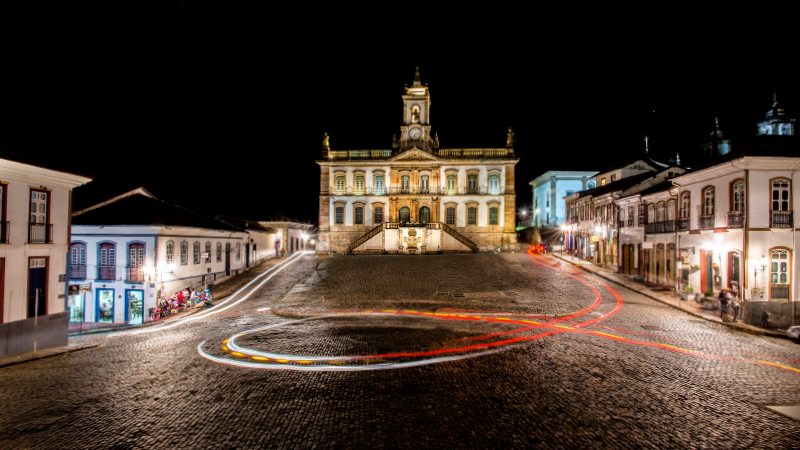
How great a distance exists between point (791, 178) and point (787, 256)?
361cm

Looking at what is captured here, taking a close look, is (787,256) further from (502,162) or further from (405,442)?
(502,162)

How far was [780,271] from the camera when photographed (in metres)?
21.2

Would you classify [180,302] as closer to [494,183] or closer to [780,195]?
[780,195]

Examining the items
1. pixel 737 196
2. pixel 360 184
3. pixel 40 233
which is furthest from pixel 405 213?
pixel 40 233

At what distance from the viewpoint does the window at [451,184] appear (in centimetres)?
5466

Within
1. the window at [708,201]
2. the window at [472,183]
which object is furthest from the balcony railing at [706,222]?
the window at [472,183]

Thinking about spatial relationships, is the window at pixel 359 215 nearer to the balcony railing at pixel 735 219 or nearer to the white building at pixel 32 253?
the white building at pixel 32 253

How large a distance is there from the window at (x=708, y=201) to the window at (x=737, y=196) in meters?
1.76

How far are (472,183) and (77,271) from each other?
130ft

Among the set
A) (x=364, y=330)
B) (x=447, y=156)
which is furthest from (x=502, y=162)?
(x=364, y=330)

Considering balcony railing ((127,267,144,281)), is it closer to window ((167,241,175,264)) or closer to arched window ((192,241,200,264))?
window ((167,241,175,264))

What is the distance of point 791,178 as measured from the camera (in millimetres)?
21109

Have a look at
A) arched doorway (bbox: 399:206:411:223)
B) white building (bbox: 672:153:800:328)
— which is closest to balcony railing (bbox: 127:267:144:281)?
arched doorway (bbox: 399:206:411:223)

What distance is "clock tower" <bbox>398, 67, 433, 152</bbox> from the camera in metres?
56.6
